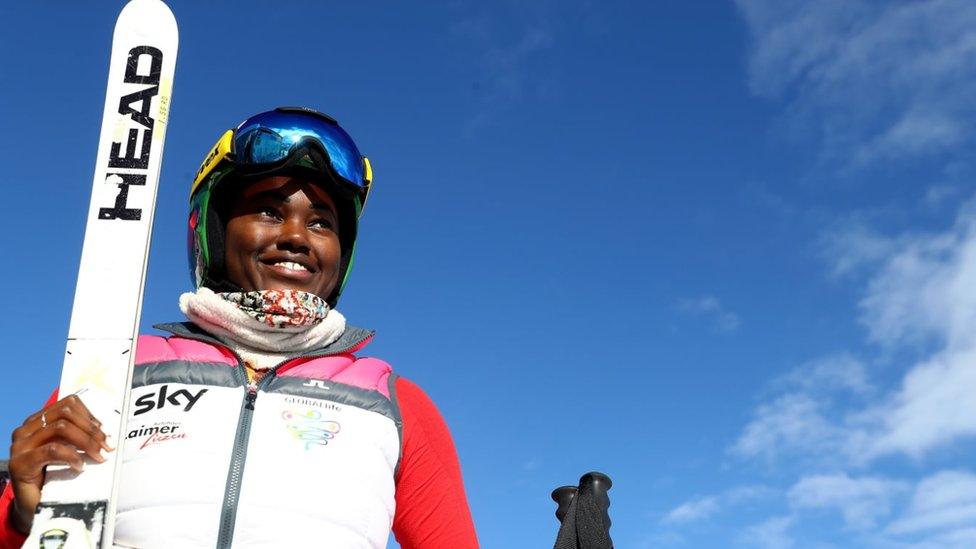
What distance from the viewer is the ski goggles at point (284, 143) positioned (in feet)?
13.0

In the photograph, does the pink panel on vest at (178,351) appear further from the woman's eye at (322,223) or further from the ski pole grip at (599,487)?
the ski pole grip at (599,487)

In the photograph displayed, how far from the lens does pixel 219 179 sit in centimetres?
401

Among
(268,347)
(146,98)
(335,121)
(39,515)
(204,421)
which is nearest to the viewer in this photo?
(39,515)

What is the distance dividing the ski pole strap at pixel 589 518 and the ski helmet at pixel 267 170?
5.48 feet

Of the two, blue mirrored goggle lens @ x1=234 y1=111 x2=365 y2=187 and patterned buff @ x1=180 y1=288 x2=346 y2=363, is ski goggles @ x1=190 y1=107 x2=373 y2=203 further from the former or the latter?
patterned buff @ x1=180 y1=288 x2=346 y2=363

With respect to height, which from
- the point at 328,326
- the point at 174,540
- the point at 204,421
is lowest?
the point at 174,540

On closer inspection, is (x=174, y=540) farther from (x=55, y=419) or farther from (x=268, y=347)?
(x=268, y=347)

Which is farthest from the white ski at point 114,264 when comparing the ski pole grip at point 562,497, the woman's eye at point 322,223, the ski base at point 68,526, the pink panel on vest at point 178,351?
the ski pole grip at point 562,497

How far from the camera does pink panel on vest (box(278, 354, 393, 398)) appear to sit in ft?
11.1

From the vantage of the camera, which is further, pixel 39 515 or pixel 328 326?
pixel 328 326

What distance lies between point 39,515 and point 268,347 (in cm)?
112

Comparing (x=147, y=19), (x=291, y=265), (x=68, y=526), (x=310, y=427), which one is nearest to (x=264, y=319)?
(x=291, y=265)

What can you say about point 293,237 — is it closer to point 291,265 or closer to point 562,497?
point 291,265

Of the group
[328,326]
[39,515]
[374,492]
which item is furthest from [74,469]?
[328,326]
